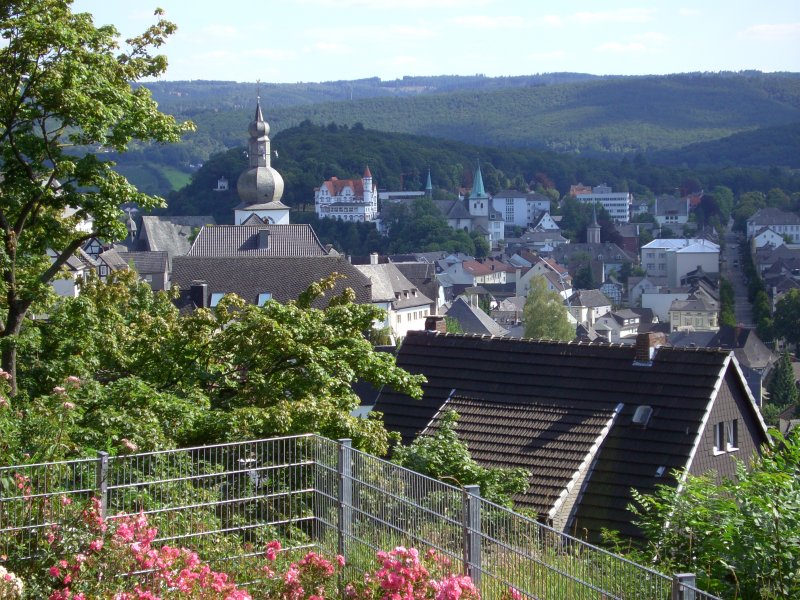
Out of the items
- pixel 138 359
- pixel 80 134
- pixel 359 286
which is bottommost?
pixel 359 286

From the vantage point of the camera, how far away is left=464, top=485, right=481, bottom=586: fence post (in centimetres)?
523

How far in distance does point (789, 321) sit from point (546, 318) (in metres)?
19.9

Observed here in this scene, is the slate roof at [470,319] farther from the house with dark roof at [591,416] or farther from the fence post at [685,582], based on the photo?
the fence post at [685,582]

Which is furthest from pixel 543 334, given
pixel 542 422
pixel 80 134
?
pixel 80 134

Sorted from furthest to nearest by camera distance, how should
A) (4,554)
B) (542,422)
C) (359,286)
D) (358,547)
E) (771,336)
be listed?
1. (771,336)
2. (359,286)
3. (542,422)
4. (358,547)
5. (4,554)

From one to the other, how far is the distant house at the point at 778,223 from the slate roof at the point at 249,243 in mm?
100708

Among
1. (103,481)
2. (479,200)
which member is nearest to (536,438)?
(103,481)

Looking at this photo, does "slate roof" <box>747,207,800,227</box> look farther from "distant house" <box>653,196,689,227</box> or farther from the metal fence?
the metal fence

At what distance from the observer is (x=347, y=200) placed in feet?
568

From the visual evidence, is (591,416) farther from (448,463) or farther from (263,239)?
(263,239)

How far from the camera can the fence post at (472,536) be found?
5.23 metres

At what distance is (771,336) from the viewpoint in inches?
3450

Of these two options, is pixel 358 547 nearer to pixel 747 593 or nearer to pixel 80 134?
pixel 747 593

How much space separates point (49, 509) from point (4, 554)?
0.27m
